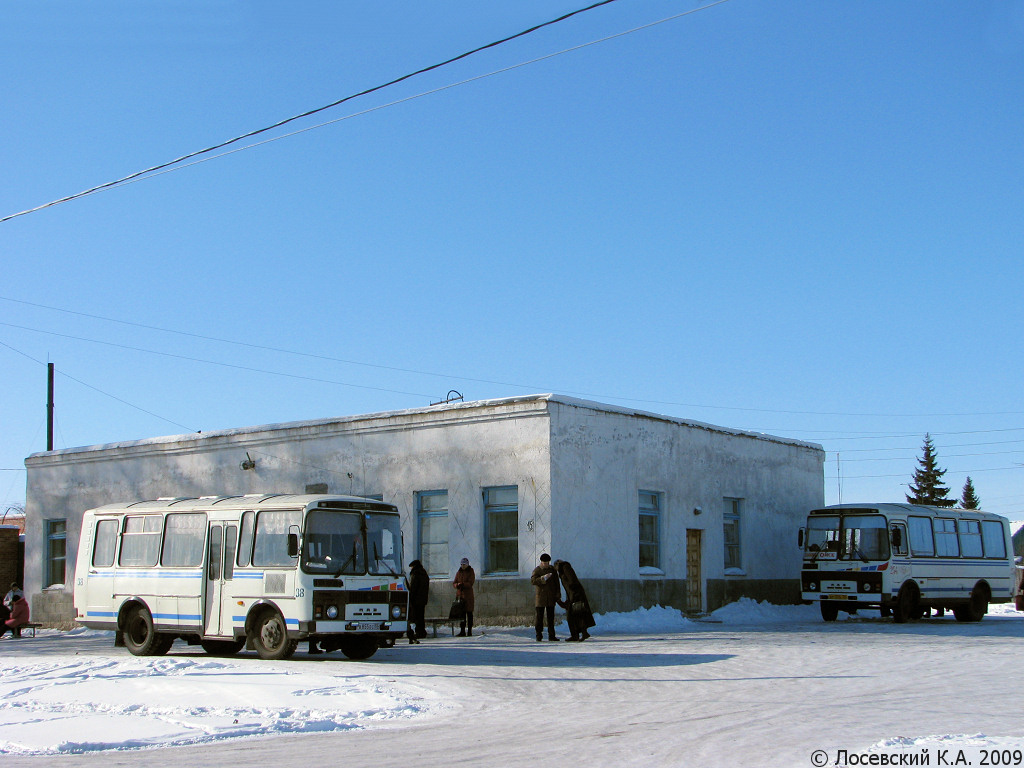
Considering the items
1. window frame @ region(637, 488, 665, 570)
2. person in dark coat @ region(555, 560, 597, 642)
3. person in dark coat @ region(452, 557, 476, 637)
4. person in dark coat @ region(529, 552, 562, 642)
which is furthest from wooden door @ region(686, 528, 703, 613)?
person in dark coat @ region(529, 552, 562, 642)

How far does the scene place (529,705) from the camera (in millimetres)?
12445

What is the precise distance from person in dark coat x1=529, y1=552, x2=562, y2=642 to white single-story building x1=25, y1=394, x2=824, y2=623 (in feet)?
10.4

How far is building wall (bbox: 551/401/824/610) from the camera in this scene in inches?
1019

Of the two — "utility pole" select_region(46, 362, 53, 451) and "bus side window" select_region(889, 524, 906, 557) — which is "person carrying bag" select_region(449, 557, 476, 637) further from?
"utility pole" select_region(46, 362, 53, 451)

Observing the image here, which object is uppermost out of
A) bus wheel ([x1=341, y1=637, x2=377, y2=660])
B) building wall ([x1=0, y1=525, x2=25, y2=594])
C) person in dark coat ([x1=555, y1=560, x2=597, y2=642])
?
building wall ([x1=0, y1=525, x2=25, y2=594])

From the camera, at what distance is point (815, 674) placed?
49.9ft

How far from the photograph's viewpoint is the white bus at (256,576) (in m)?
17.8

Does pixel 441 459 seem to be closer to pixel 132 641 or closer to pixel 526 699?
pixel 132 641

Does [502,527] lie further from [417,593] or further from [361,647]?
[361,647]

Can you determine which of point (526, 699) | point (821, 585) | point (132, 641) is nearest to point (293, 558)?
point (132, 641)

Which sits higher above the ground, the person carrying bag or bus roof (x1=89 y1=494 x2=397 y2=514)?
bus roof (x1=89 y1=494 x2=397 y2=514)

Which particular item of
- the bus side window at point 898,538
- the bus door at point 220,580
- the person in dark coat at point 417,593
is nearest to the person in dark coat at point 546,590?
the person in dark coat at point 417,593

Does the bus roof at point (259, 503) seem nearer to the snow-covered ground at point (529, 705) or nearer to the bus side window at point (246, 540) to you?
the bus side window at point (246, 540)

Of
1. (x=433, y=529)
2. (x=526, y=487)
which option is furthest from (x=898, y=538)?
(x=433, y=529)
